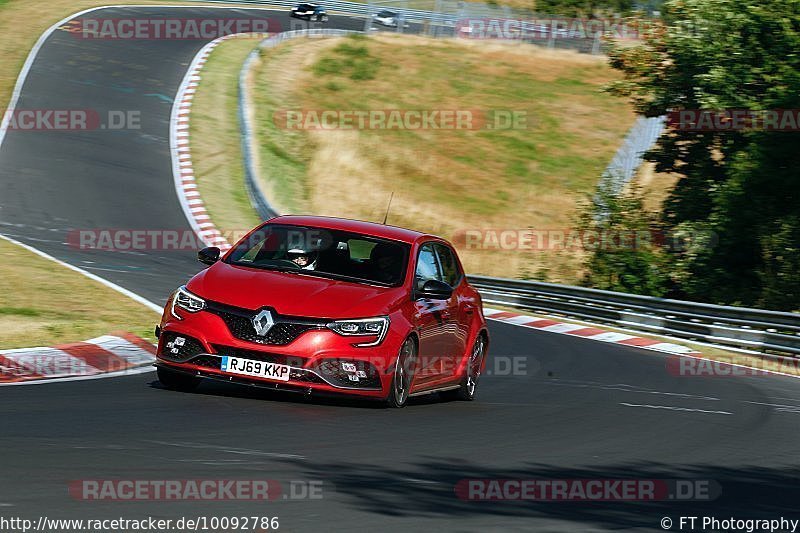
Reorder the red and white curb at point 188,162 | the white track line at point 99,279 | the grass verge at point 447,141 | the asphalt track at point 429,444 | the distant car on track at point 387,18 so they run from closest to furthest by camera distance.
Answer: the asphalt track at point 429,444
the white track line at point 99,279
the red and white curb at point 188,162
the grass verge at point 447,141
the distant car on track at point 387,18

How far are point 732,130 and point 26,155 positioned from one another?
53.6 feet

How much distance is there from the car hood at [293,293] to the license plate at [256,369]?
40 cm

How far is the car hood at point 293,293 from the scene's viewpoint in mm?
9961

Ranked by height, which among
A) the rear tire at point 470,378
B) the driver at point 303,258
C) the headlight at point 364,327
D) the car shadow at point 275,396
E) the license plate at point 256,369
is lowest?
the rear tire at point 470,378

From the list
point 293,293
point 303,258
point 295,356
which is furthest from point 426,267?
point 295,356

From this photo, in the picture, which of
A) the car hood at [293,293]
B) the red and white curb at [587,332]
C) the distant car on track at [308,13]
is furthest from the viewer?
the distant car on track at [308,13]

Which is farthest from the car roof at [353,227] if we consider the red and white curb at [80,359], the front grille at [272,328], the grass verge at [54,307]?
the grass verge at [54,307]

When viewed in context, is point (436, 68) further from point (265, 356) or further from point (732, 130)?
point (265, 356)

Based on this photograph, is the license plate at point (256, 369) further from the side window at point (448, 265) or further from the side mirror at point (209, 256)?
the side window at point (448, 265)

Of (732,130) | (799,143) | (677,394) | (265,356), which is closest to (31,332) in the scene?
(265,356)

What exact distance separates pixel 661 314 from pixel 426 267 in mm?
13307

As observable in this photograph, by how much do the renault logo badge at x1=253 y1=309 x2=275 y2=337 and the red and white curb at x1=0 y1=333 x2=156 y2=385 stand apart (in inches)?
81.6

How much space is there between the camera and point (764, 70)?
27.8 metres

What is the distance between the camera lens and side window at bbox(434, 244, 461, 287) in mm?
12195
